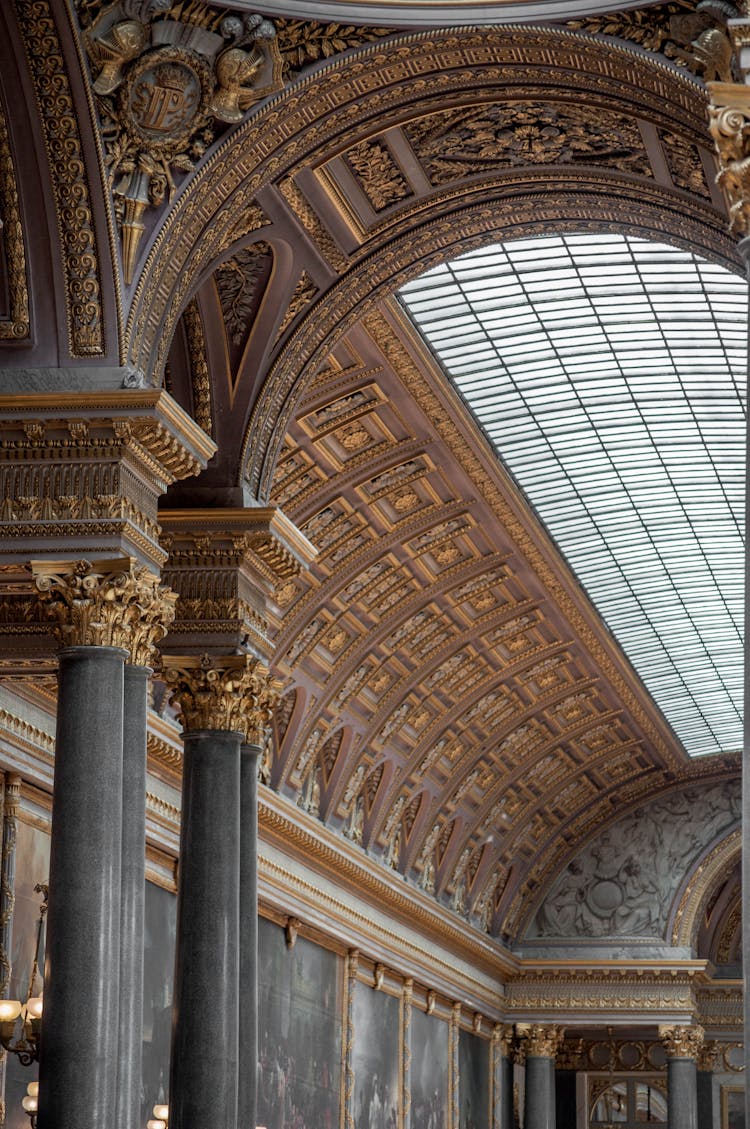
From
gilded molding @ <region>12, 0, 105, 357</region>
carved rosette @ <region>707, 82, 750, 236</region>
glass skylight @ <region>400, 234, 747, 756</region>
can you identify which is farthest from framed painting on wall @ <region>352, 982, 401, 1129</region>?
carved rosette @ <region>707, 82, 750, 236</region>

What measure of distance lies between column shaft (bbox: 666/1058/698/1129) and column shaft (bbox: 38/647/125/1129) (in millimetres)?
34775

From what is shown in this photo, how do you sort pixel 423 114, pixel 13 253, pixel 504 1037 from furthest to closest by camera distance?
1. pixel 504 1037
2. pixel 423 114
3. pixel 13 253

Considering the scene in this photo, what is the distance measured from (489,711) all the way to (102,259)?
23232 millimetres

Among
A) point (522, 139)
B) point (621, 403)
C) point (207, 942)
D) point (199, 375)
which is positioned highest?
point (621, 403)

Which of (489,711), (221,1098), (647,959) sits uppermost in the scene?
(489,711)

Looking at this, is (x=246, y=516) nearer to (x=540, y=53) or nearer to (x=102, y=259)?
(x=102, y=259)

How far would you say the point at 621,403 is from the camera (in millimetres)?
28422

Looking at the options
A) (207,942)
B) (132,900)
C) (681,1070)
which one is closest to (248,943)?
(207,942)

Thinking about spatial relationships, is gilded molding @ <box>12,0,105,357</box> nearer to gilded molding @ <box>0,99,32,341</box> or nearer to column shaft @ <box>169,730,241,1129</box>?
gilded molding @ <box>0,99,32,341</box>

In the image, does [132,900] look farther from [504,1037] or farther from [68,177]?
[504,1037]

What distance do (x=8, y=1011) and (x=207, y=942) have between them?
6.12ft

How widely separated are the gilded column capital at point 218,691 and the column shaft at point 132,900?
8.13ft

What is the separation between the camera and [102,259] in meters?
15.1

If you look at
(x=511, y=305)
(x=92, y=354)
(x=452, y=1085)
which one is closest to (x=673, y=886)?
(x=452, y=1085)
